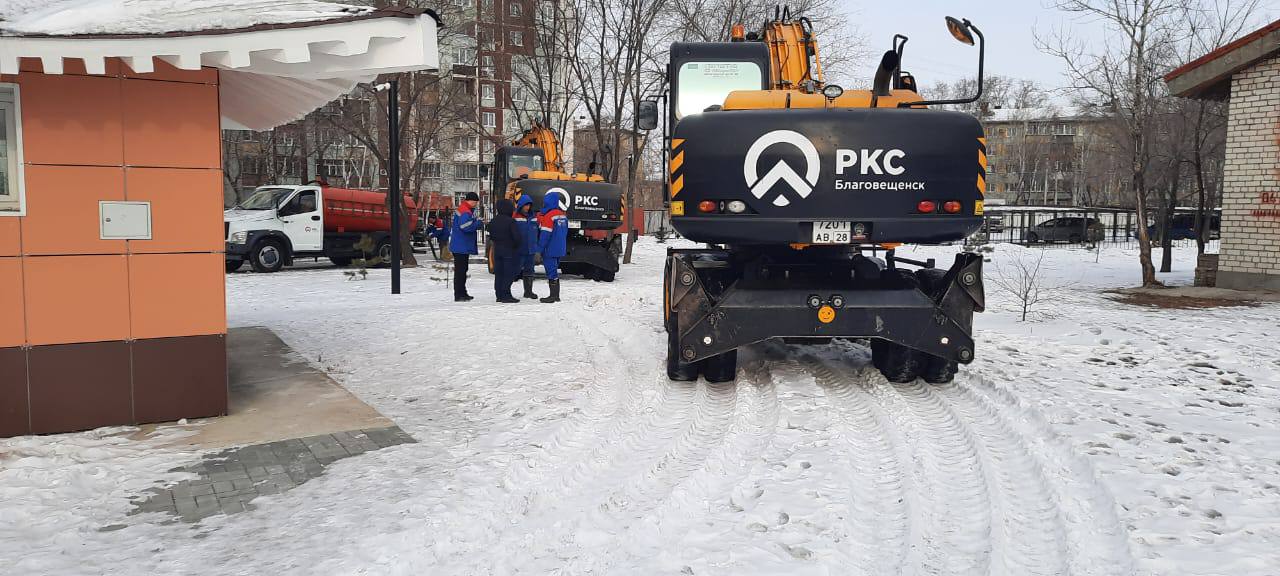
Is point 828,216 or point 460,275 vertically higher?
point 828,216

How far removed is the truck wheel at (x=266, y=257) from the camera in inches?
835

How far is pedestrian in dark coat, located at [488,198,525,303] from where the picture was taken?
13133 mm

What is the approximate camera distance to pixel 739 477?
4.92 meters

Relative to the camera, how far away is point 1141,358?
28.7 feet

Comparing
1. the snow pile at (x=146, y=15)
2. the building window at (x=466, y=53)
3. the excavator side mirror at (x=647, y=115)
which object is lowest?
the excavator side mirror at (x=647, y=115)

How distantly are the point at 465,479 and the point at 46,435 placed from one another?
2867mm

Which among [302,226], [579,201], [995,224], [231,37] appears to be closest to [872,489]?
[231,37]

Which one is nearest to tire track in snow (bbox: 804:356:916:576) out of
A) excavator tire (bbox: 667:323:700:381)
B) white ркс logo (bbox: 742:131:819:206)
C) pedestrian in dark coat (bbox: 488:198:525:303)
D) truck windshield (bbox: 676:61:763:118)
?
excavator tire (bbox: 667:323:700:381)

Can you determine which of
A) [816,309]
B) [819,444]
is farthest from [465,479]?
[816,309]

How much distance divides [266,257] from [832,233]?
58.6ft

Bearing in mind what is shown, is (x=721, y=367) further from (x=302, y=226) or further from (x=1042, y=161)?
(x=1042, y=161)

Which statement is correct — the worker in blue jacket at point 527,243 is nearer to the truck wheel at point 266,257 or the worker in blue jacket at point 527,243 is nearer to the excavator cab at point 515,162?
the excavator cab at point 515,162

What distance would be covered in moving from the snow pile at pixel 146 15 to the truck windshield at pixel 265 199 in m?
16.9

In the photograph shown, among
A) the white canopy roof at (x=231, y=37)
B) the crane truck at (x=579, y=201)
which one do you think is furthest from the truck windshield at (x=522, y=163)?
the white canopy roof at (x=231, y=37)
